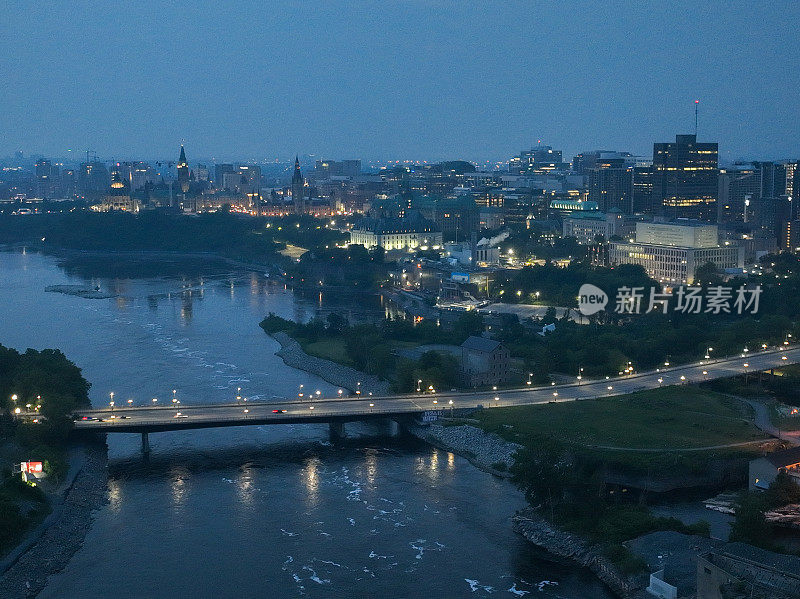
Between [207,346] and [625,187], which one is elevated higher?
[625,187]

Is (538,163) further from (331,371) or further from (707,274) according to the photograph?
(331,371)

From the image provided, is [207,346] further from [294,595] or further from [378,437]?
[294,595]

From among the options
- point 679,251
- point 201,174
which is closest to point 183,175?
point 201,174

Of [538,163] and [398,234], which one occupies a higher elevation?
[538,163]

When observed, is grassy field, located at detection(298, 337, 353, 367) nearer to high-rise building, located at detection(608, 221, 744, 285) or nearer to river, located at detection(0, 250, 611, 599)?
river, located at detection(0, 250, 611, 599)

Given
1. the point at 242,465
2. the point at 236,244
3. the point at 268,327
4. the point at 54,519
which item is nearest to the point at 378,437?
the point at 242,465
